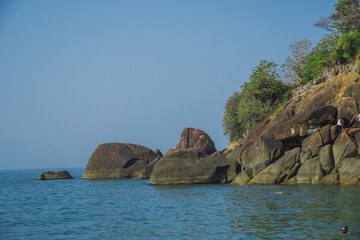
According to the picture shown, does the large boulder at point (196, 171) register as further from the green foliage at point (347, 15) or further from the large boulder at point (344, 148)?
the green foliage at point (347, 15)

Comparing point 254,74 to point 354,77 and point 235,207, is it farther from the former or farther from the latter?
point 235,207

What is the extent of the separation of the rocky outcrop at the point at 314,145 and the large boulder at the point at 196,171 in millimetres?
1360

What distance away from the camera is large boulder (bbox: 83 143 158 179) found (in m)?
48.3

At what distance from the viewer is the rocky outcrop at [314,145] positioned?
28.1m

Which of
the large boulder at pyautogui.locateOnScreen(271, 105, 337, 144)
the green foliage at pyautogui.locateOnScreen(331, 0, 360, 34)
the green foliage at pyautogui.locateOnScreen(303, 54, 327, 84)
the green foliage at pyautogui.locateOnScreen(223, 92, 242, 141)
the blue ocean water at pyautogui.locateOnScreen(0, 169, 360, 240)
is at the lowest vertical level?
the blue ocean water at pyautogui.locateOnScreen(0, 169, 360, 240)

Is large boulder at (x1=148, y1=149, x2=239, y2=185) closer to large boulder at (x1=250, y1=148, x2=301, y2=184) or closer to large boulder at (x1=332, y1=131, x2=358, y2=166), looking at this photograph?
large boulder at (x1=250, y1=148, x2=301, y2=184)

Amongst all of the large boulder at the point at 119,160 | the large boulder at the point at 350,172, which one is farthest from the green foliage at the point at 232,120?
the large boulder at the point at 350,172

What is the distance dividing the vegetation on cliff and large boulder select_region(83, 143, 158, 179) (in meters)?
15.6

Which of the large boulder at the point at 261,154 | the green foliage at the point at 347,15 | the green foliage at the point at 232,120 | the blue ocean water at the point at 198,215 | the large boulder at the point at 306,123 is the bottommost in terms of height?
the blue ocean water at the point at 198,215

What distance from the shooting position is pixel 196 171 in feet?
109

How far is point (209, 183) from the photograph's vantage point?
108 feet

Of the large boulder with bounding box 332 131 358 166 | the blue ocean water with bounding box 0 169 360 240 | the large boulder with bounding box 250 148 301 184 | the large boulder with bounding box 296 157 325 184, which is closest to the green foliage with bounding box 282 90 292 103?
the large boulder with bounding box 250 148 301 184

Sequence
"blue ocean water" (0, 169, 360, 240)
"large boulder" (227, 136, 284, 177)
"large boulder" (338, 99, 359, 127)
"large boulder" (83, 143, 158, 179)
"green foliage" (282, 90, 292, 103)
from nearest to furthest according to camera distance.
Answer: "blue ocean water" (0, 169, 360, 240), "large boulder" (227, 136, 284, 177), "large boulder" (338, 99, 359, 127), "large boulder" (83, 143, 158, 179), "green foliage" (282, 90, 292, 103)

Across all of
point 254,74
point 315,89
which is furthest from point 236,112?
point 315,89
